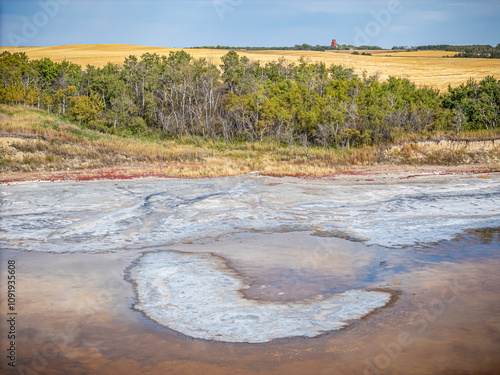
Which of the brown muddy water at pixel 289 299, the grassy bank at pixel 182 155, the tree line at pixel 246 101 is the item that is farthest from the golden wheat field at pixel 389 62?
the brown muddy water at pixel 289 299

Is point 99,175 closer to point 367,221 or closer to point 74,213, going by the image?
point 74,213

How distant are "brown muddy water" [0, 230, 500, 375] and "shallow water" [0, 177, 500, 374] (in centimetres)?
3

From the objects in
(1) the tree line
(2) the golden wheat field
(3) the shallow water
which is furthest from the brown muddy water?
(2) the golden wheat field

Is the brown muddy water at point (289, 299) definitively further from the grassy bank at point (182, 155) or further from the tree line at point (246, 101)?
the tree line at point (246, 101)

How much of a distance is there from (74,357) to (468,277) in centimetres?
687

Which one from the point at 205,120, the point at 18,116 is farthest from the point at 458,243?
the point at 205,120

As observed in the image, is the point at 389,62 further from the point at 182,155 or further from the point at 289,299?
the point at 289,299

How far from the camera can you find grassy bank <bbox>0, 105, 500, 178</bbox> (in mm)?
24969

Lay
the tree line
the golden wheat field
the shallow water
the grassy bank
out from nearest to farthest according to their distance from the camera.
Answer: the shallow water → the grassy bank → the tree line → the golden wheat field

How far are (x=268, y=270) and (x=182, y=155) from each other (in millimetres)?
24095

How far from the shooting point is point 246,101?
44.2 metres

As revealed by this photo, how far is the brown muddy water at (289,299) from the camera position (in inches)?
237

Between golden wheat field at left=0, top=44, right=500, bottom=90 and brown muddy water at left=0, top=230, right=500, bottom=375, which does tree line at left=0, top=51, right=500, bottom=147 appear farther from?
brown muddy water at left=0, top=230, right=500, bottom=375

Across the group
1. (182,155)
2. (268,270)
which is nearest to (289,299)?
(268,270)
